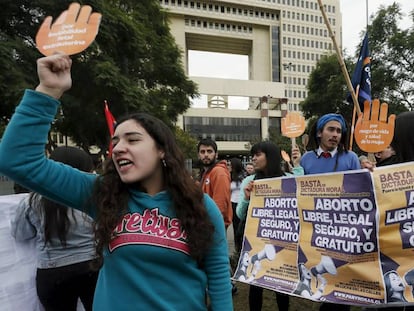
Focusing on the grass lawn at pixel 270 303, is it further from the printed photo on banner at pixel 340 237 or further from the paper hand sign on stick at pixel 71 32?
the paper hand sign on stick at pixel 71 32

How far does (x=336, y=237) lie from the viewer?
2.85 m

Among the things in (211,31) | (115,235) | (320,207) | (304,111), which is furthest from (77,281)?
(211,31)

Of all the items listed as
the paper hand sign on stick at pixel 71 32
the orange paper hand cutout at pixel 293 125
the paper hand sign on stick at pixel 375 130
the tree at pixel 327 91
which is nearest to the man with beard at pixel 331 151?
the paper hand sign on stick at pixel 375 130

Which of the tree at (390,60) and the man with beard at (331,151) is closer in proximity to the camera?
the man with beard at (331,151)

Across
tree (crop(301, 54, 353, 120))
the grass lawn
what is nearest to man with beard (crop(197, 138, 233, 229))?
the grass lawn

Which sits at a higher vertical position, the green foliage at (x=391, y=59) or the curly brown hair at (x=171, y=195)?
the green foliage at (x=391, y=59)

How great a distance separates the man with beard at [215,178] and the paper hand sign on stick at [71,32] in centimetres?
299

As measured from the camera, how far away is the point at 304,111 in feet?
73.2

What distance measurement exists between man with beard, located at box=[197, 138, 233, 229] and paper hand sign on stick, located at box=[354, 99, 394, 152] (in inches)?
59.3

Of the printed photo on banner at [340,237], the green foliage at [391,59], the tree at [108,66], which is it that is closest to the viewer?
the printed photo on banner at [340,237]

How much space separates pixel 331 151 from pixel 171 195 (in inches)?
89.1

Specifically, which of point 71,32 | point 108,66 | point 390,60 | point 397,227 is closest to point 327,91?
point 390,60

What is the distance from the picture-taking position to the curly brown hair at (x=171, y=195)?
1598mm

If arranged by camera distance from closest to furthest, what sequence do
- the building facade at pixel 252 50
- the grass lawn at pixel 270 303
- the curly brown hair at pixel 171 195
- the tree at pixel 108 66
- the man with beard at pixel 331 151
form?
the curly brown hair at pixel 171 195 < the man with beard at pixel 331 151 < the grass lawn at pixel 270 303 < the tree at pixel 108 66 < the building facade at pixel 252 50
